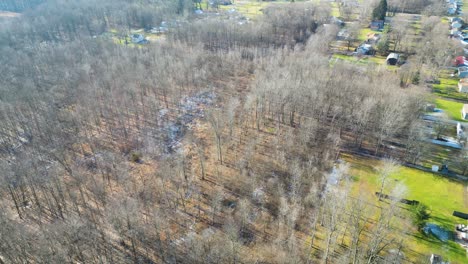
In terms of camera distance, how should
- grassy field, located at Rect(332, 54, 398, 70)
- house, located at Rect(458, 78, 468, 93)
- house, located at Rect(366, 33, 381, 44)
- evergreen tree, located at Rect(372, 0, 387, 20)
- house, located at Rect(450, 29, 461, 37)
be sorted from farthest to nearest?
evergreen tree, located at Rect(372, 0, 387, 20) → house, located at Rect(450, 29, 461, 37) → house, located at Rect(366, 33, 381, 44) → grassy field, located at Rect(332, 54, 398, 70) → house, located at Rect(458, 78, 468, 93)

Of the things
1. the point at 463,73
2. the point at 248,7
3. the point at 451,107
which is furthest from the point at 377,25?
the point at 248,7

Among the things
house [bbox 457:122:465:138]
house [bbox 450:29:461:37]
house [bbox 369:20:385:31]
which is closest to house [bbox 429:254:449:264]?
house [bbox 457:122:465:138]

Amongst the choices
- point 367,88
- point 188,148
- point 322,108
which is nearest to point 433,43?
point 367,88

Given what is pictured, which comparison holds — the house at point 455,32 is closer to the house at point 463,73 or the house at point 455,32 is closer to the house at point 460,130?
the house at point 463,73

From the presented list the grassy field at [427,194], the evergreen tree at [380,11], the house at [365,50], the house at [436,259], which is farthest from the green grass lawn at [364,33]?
the house at [436,259]

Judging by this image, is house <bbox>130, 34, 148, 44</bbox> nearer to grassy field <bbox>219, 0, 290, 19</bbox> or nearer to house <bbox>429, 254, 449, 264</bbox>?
grassy field <bbox>219, 0, 290, 19</bbox>

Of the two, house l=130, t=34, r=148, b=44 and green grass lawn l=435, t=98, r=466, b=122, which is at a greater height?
house l=130, t=34, r=148, b=44
